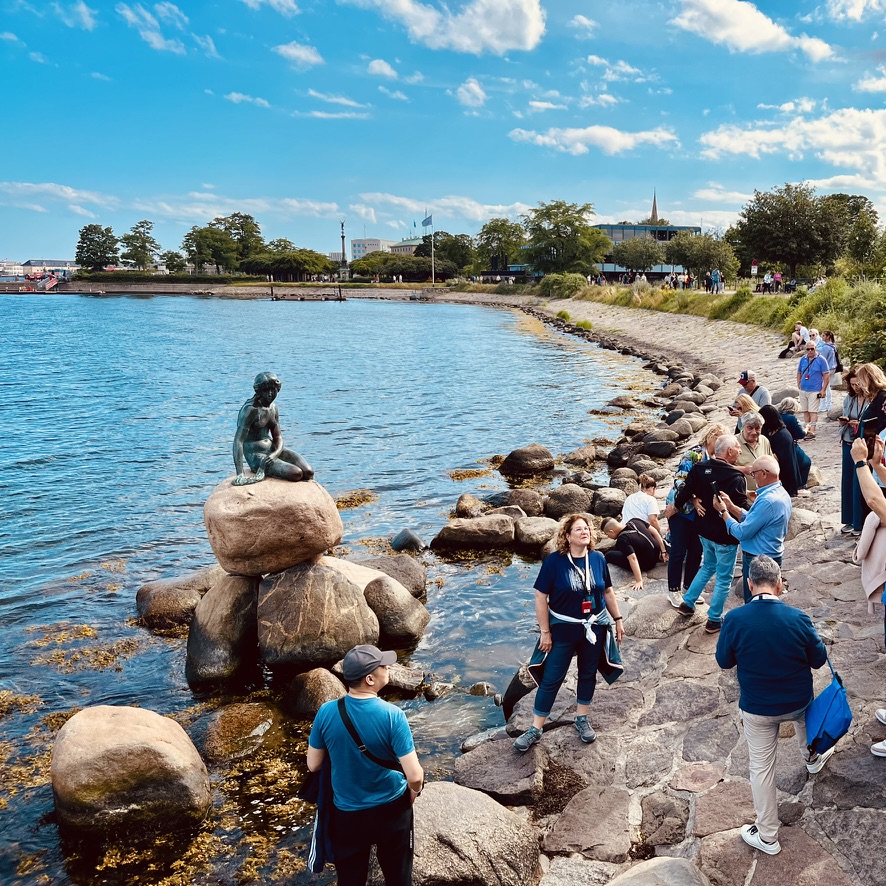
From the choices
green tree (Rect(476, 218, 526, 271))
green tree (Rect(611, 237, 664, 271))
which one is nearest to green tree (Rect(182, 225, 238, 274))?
green tree (Rect(476, 218, 526, 271))

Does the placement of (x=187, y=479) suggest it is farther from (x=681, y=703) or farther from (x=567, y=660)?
(x=681, y=703)

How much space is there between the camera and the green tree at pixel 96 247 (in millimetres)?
172500

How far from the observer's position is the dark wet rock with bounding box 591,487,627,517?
15.4 m

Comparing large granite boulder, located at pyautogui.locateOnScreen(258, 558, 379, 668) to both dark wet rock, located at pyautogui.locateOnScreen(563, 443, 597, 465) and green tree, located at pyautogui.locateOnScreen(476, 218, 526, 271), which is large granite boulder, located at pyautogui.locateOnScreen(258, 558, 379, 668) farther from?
green tree, located at pyautogui.locateOnScreen(476, 218, 526, 271)

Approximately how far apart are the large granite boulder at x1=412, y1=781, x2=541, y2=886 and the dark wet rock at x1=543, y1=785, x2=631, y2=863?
0.89 ft

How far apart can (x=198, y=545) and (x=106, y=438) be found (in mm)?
12875

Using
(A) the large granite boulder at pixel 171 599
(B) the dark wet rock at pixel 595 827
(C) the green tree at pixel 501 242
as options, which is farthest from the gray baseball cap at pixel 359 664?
(C) the green tree at pixel 501 242

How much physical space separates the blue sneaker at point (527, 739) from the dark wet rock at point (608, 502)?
27.4ft

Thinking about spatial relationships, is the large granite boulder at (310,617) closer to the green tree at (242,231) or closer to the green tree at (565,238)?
the green tree at (565,238)

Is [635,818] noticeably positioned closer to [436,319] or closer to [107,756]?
[107,756]

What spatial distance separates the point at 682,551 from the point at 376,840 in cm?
565

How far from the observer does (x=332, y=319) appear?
96.4 meters

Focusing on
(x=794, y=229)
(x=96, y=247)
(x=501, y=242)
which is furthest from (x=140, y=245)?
(x=794, y=229)

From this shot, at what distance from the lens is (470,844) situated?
19.6 ft
